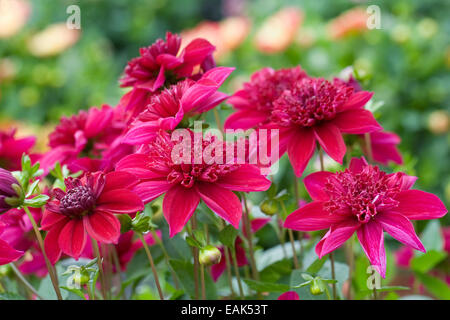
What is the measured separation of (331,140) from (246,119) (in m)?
0.07

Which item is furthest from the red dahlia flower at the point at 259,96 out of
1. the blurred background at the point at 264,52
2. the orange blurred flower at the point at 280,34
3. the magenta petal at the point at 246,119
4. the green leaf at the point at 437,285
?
the orange blurred flower at the point at 280,34

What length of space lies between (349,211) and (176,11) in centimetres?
172

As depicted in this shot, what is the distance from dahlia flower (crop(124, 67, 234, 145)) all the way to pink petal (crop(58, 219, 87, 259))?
56 mm

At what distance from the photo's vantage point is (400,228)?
283mm

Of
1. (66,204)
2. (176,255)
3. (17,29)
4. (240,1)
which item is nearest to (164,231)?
(176,255)

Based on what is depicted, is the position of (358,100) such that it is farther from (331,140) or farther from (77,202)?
(77,202)

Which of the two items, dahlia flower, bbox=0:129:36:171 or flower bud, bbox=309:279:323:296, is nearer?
flower bud, bbox=309:279:323:296

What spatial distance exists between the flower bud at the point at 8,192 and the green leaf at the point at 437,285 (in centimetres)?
34

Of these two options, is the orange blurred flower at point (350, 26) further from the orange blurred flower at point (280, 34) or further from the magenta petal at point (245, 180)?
the magenta petal at point (245, 180)

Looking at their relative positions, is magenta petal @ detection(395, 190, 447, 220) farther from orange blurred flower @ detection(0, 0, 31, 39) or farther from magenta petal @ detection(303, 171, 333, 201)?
orange blurred flower @ detection(0, 0, 31, 39)

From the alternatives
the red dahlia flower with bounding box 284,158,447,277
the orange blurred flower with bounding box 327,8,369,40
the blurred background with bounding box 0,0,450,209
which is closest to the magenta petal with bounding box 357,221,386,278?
the red dahlia flower with bounding box 284,158,447,277

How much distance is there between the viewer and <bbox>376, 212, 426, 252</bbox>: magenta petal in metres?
0.27

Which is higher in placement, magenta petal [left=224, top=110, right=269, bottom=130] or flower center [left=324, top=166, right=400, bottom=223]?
magenta petal [left=224, top=110, right=269, bottom=130]

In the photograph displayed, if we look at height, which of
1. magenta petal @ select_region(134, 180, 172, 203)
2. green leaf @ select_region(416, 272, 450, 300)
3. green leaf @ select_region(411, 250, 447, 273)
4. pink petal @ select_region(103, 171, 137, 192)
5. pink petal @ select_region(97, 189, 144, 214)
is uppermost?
pink petal @ select_region(103, 171, 137, 192)
